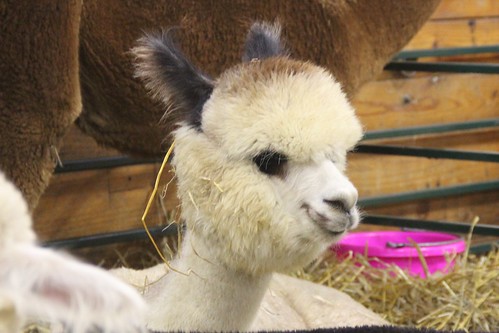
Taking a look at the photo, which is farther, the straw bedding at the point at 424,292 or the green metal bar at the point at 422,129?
the green metal bar at the point at 422,129

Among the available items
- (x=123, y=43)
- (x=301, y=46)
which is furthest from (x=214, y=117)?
(x=301, y=46)

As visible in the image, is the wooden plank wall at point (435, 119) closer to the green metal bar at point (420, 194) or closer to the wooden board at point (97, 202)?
the wooden board at point (97, 202)

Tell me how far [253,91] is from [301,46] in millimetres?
731

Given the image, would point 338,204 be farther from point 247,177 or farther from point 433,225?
point 433,225

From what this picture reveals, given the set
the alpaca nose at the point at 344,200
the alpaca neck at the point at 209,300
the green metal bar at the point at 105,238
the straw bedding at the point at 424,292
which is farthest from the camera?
the green metal bar at the point at 105,238

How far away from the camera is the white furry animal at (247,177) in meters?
1.57

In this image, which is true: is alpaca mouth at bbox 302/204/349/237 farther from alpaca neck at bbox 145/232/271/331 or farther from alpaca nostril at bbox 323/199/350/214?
alpaca neck at bbox 145/232/271/331

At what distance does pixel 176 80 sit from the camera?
1.70 m

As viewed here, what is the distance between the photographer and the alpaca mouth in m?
1.55

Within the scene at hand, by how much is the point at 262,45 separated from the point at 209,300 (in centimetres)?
52

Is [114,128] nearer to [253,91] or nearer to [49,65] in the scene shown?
[49,65]

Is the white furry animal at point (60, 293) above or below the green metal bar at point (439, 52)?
A: above

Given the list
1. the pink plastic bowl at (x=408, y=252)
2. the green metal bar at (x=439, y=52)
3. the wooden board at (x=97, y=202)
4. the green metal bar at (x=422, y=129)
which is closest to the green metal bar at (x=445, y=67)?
the green metal bar at (x=439, y=52)

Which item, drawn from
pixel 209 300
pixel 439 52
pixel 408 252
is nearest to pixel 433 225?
pixel 408 252
